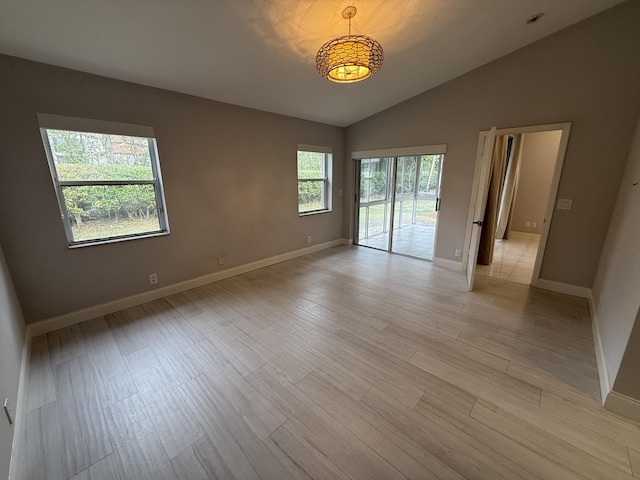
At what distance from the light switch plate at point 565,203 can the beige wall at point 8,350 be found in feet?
16.9

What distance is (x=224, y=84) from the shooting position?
2.91m

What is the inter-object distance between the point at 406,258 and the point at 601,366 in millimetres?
2887

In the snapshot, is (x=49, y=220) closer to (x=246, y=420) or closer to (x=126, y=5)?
(x=126, y=5)

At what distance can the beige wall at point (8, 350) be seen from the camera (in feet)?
4.12

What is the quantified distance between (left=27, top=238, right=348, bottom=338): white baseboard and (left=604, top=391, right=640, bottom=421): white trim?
395 cm

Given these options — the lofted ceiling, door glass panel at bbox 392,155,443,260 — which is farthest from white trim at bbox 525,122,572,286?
door glass panel at bbox 392,155,443,260

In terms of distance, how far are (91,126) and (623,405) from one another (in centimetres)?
477

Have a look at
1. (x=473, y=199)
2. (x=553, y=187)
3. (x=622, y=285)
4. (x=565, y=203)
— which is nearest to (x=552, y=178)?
(x=553, y=187)

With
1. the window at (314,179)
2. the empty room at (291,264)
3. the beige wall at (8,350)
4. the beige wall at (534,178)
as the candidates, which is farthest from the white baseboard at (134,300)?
the beige wall at (534,178)

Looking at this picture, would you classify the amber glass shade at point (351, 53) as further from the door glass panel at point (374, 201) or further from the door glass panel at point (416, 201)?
the door glass panel at point (416, 201)

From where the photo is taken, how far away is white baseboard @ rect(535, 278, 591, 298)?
316 cm

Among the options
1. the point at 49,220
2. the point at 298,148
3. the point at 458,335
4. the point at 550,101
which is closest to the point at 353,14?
the point at 298,148

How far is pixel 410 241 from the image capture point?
566cm

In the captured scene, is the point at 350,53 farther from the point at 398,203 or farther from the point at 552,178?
the point at 398,203
